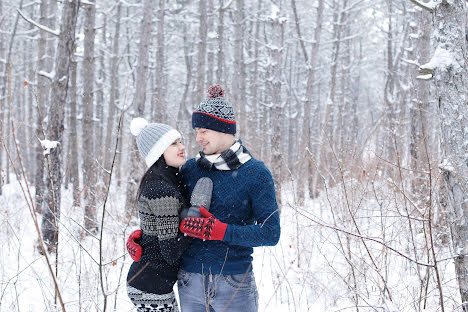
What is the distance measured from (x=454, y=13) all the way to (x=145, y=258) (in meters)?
2.38

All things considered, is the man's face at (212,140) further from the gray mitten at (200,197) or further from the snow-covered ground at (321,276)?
the snow-covered ground at (321,276)

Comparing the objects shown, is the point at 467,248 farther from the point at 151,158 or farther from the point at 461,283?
the point at 151,158

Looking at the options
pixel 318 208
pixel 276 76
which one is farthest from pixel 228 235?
pixel 276 76

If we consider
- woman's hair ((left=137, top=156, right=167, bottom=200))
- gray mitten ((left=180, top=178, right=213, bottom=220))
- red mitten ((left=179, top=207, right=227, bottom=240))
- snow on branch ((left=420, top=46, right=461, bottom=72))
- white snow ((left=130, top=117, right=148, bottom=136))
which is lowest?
red mitten ((left=179, top=207, right=227, bottom=240))

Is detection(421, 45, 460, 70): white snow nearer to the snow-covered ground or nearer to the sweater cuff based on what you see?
the snow-covered ground

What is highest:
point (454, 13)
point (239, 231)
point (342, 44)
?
point (342, 44)

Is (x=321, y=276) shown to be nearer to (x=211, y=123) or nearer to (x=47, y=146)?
(x=211, y=123)

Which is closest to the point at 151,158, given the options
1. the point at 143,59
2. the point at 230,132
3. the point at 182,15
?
the point at 230,132

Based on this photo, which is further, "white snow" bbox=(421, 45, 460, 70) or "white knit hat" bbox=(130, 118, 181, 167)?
"white snow" bbox=(421, 45, 460, 70)

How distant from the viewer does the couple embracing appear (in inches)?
76.3

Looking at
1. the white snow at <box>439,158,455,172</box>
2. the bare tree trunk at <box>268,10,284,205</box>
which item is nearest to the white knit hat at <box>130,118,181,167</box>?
the white snow at <box>439,158,455,172</box>

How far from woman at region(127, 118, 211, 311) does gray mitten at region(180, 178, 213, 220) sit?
2 cm

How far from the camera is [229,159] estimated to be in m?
2.10

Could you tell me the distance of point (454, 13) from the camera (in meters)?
2.46
